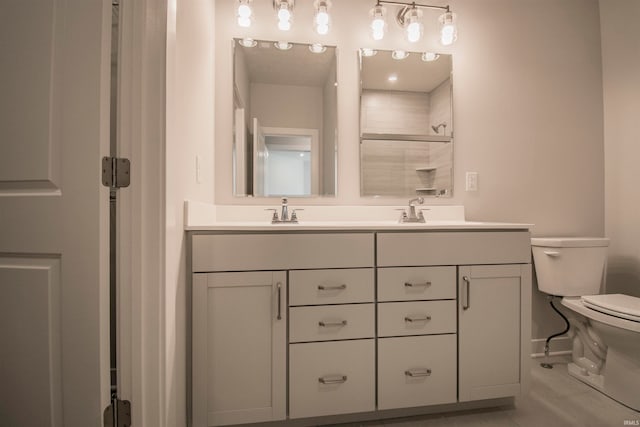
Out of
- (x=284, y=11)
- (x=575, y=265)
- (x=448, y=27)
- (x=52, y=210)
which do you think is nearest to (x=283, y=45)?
(x=284, y=11)

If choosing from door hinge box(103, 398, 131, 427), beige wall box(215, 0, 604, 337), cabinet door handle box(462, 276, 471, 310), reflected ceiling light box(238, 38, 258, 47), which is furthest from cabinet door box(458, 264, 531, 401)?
reflected ceiling light box(238, 38, 258, 47)

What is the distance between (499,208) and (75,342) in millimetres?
2170

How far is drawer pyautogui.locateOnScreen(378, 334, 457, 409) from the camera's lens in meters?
1.19

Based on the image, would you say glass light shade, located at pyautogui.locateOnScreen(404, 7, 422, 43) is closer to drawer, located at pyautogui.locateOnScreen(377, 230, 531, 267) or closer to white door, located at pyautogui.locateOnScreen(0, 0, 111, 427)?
drawer, located at pyautogui.locateOnScreen(377, 230, 531, 267)

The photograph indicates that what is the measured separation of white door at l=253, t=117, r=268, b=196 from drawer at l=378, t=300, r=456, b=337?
0.91 m

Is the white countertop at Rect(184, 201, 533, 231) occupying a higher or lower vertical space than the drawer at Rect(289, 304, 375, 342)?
higher

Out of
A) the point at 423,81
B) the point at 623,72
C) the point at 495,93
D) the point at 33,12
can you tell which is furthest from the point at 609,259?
the point at 33,12

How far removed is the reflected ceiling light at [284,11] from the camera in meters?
1.56

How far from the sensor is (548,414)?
131 cm

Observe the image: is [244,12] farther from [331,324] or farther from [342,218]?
[331,324]

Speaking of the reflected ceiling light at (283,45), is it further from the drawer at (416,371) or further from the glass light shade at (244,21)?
the drawer at (416,371)

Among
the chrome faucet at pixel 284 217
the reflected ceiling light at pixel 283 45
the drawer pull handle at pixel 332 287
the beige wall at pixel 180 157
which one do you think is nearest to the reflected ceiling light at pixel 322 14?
the reflected ceiling light at pixel 283 45

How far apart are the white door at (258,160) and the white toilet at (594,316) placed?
5.42 ft

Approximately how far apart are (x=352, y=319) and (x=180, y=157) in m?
0.92
